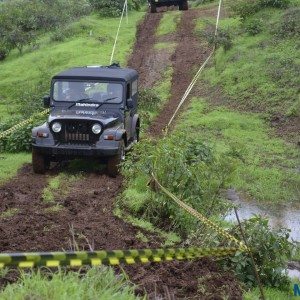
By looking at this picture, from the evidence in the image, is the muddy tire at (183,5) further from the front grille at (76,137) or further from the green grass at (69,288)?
the green grass at (69,288)

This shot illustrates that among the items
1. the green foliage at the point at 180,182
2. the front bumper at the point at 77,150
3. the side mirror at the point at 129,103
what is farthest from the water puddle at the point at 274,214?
the side mirror at the point at 129,103

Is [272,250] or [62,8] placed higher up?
[272,250]

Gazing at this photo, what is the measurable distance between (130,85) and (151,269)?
6.29m


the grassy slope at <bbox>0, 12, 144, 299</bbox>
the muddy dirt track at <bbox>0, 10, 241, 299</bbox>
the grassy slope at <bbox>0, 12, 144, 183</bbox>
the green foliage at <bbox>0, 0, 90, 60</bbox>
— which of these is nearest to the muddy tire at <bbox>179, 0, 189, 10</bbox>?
the grassy slope at <bbox>0, 12, 144, 299</bbox>

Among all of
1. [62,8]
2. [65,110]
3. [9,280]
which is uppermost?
[9,280]

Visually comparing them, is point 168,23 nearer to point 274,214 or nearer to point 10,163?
point 10,163

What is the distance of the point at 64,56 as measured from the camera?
75.7 feet

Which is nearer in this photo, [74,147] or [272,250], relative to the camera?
[272,250]

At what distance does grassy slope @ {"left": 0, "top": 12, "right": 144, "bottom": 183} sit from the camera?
68.2 ft

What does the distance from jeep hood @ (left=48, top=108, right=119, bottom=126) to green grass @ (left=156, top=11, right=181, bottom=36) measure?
16.1 meters

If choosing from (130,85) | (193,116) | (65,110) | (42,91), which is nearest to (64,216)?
(65,110)

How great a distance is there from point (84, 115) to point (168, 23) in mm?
17971

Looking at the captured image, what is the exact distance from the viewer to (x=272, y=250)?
20.4ft

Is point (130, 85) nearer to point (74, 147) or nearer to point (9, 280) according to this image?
point (74, 147)
